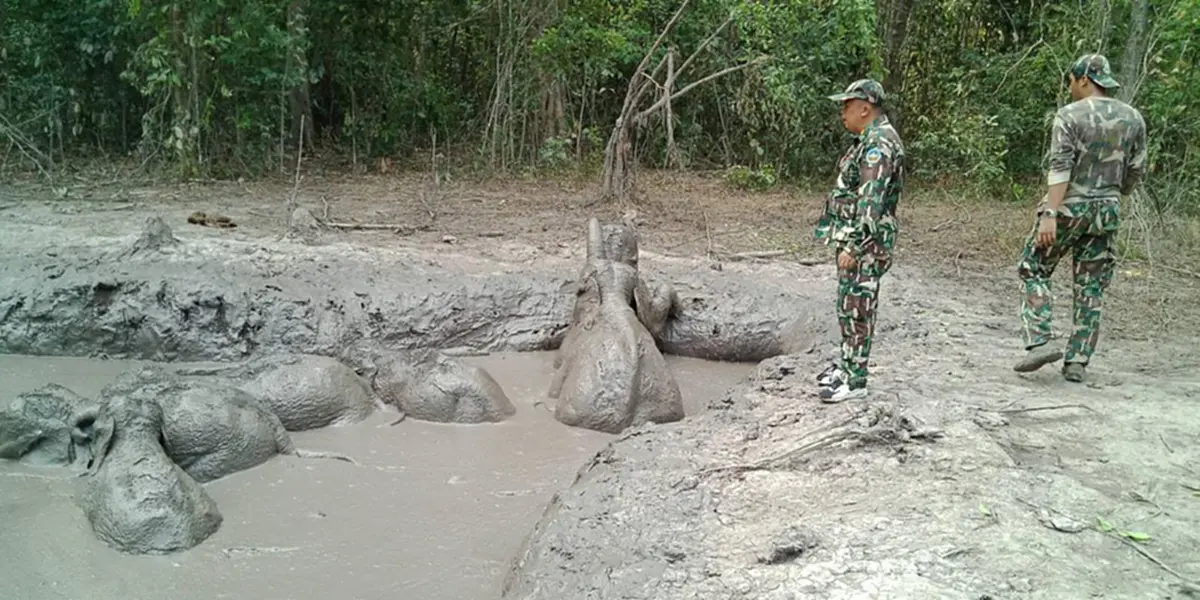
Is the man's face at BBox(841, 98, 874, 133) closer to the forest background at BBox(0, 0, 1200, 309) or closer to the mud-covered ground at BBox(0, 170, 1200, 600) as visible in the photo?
the mud-covered ground at BBox(0, 170, 1200, 600)

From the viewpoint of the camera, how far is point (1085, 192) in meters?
4.76

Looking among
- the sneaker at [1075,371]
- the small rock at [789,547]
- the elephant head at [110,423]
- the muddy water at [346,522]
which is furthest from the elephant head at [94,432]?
the sneaker at [1075,371]

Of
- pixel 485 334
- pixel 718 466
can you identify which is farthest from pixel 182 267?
pixel 718 466

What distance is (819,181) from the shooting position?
41.9ft

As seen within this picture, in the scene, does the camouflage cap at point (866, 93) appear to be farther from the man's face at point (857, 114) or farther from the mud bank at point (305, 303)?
the mud bank at point (305, 303)

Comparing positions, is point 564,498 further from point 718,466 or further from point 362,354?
point 362,354

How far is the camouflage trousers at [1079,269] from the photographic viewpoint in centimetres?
477

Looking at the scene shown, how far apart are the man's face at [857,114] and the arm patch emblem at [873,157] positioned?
0.17 meters

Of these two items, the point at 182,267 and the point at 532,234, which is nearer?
the point at 182,267

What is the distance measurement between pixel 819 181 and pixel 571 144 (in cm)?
347

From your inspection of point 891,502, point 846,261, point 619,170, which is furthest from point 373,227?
point 891,502

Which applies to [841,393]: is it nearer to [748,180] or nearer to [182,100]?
[748,180]

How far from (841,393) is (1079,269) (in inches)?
60.4

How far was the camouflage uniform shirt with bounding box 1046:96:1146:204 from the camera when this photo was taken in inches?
185
